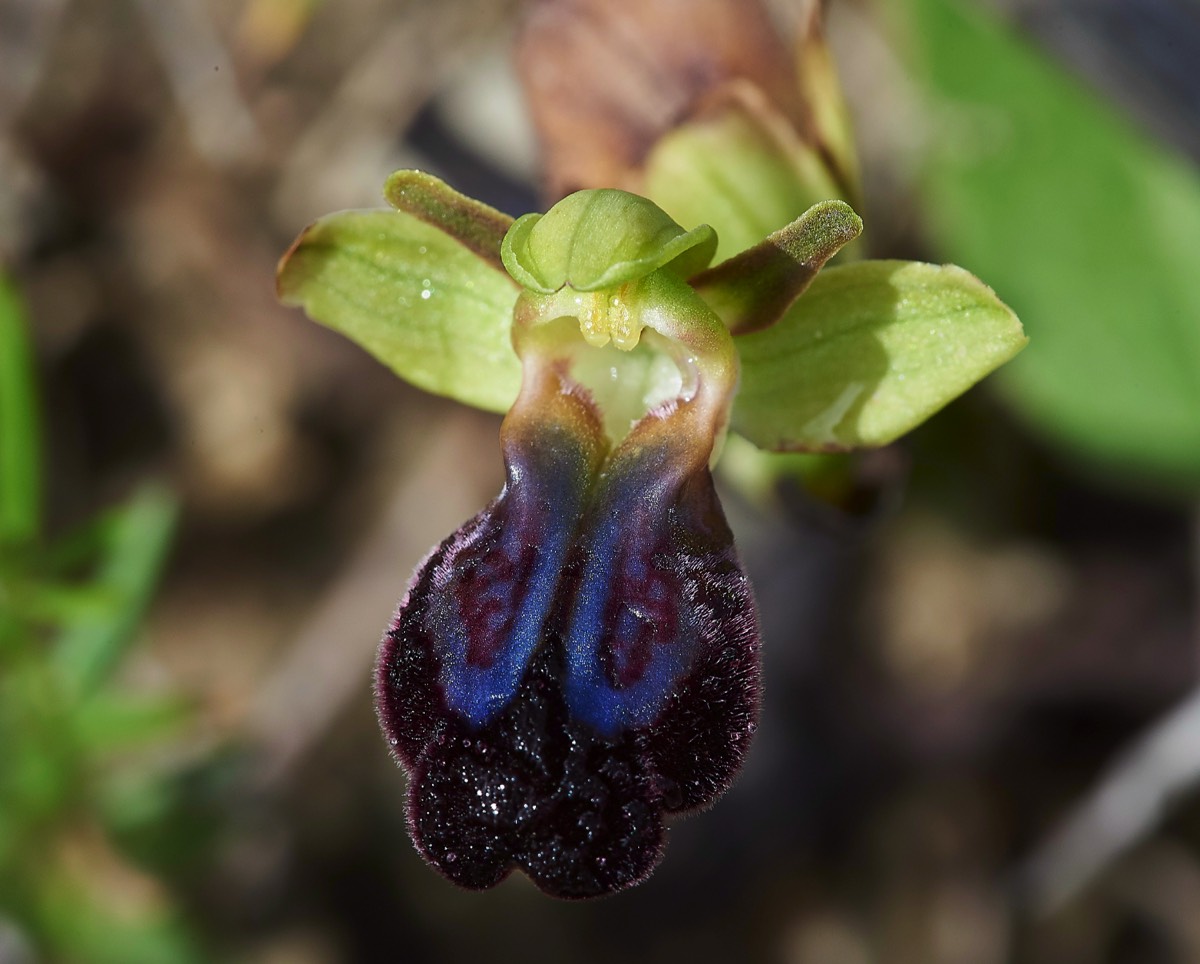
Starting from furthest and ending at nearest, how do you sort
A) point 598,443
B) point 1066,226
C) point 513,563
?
1. point 1066,226
2. point 598,443
3. point 513,563

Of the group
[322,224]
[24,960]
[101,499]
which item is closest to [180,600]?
[101,499]

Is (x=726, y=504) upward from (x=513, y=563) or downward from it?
downward

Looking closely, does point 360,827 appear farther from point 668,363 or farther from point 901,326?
point 901,326

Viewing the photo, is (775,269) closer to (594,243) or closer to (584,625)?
(594,243)

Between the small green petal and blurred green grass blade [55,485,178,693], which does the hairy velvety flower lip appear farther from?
blurred green grass blade [55,485,178,693]

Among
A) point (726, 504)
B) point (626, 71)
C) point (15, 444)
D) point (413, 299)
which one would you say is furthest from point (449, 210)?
point (726, 504)

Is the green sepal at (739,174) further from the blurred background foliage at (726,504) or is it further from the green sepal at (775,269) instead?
the blurred background foliage at (726,504)

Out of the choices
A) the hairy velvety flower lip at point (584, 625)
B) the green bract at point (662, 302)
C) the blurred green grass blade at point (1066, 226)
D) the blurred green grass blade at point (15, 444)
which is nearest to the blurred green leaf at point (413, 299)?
the green bract at point (662, 302)
